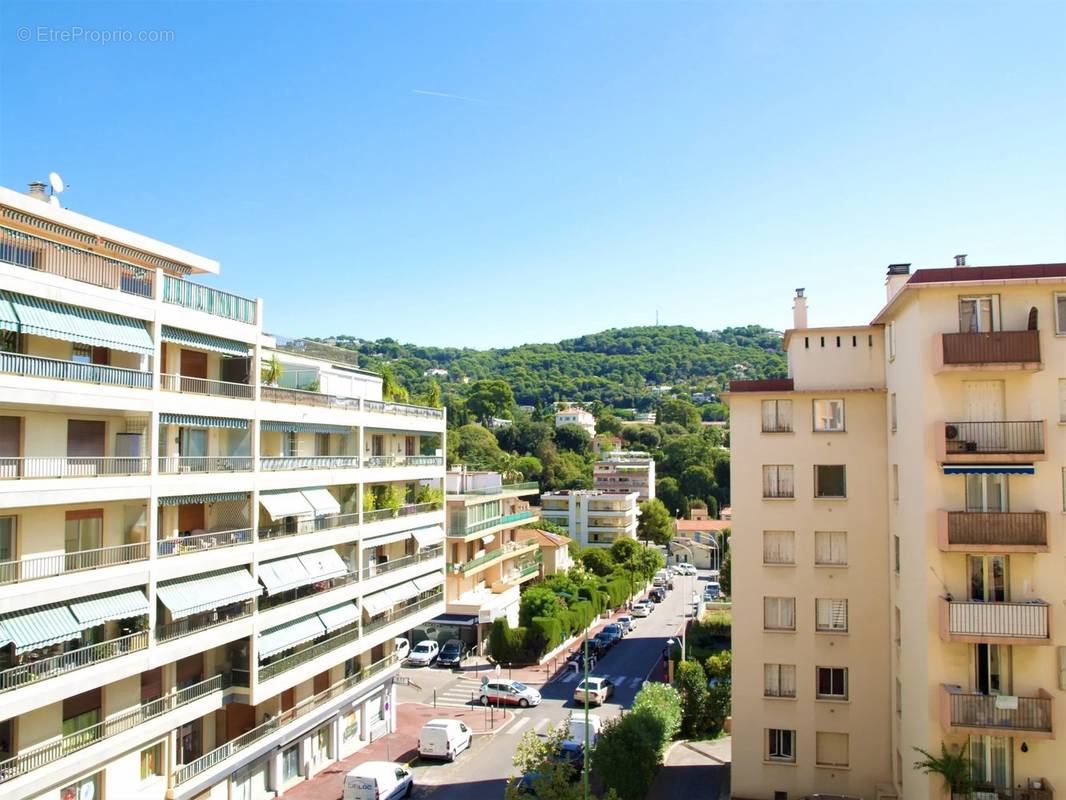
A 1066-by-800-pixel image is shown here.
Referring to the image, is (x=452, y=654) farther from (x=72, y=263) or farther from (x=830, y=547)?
(x=72, y=263)

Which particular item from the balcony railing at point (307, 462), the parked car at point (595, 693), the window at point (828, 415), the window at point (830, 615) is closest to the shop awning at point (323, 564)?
the balcony railing at point (307, 462)

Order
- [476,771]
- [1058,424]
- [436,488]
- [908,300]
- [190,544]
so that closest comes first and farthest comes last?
1. [1058,424]
2. [908,300]
3. [190,544]
4. [476,771]
5. [436,488]

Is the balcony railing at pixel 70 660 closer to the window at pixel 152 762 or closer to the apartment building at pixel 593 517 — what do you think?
the window at pixel 152 762

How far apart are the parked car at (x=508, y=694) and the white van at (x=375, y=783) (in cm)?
1277

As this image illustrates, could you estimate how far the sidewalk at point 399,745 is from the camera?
98.9 ft

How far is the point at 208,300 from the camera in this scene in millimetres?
25859

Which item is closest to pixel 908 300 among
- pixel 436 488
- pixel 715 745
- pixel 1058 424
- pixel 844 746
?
pixel 1058 424

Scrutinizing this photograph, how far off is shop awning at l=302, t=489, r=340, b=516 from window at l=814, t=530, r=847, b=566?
17.5 meters

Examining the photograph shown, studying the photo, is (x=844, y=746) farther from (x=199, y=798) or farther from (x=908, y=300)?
(x=199, y=798)

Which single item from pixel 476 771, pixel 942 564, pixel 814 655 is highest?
pixel 942 564

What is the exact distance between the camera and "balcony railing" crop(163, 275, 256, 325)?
24.2 m

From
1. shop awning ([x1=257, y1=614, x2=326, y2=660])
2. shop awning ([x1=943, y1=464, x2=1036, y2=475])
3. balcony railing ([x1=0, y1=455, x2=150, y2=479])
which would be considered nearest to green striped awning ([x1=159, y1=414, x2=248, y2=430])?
balcony railing ([x1=0, y1=455, x2=150, y2=479])

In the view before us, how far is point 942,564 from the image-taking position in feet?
69.6

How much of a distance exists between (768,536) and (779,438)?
3215 millimetres
